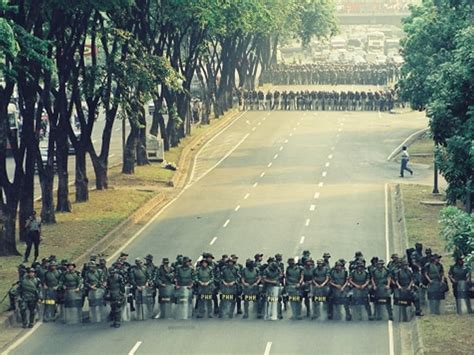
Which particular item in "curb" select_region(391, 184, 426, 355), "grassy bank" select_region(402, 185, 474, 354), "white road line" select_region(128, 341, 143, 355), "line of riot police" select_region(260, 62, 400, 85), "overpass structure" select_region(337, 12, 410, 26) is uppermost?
"overpass structure" select_region(337, 12, 410, 26)

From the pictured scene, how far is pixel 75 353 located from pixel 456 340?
26.3 ft

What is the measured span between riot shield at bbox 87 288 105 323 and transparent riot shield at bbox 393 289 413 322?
22.3ft

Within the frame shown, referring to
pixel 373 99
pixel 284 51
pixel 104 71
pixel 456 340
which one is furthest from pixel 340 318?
pixel 284 51

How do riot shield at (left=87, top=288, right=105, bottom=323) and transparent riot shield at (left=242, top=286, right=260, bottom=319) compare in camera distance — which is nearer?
riot shield at (left=87, top=288, right=105, bottom=323)

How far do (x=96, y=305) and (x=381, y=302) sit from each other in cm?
663

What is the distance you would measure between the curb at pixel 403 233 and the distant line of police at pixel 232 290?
107 cm

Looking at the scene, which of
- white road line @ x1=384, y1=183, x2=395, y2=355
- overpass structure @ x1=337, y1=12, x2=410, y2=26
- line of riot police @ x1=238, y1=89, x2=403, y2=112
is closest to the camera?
white road line @ x1=384, y1=183, x2=395, y2=355

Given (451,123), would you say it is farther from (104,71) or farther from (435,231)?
(104,71)

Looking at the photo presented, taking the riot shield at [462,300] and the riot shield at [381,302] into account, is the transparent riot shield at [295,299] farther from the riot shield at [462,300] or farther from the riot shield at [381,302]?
the riot shield at [462,300]

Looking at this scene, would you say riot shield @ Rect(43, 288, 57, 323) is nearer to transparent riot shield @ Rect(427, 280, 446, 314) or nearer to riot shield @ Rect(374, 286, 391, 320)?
riot shield @ Rect(374, 286, 391, 320)

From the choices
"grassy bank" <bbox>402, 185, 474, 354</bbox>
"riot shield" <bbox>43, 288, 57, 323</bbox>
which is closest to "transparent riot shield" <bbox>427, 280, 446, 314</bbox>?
"grassy bank" <bbox>402, 185, 474, 354</bbox>

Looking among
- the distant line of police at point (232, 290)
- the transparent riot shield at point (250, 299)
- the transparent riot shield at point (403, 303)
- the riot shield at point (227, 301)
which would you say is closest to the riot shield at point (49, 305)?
the distant line of police at point (232, 290)

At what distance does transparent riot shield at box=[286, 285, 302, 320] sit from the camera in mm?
31703

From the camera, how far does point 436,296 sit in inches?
1243
